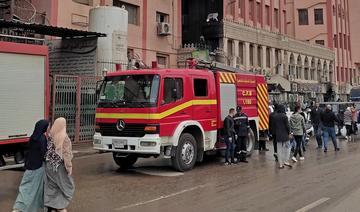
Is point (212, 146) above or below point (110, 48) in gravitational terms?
below

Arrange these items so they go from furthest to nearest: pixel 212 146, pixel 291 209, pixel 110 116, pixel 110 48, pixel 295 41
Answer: pixel 295 41 < pixel 110 48 < pixel 212 146 < pixel 110 116 < pixel 291 209

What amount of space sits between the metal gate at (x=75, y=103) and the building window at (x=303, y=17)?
46.2 m

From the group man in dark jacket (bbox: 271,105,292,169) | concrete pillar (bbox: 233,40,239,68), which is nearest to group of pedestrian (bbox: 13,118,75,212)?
man in dark jacket (bbox: 271,105,292,169)

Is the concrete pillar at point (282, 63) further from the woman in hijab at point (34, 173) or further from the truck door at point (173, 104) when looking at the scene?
the woman in hijab at point (34, 173)

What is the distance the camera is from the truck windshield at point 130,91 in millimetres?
12242

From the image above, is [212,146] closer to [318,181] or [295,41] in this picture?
[318,181]

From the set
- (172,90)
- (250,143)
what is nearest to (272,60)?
(250,143)

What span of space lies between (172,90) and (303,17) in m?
53.4

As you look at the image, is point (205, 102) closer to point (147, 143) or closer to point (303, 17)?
point (147, 143)

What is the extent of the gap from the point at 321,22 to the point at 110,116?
5381cm

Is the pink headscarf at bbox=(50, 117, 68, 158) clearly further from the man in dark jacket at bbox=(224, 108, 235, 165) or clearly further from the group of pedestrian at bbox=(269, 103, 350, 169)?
the group of pedestrian at bbox=(269, 103, 350, 169)

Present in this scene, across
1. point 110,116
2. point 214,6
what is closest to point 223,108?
point 110,116

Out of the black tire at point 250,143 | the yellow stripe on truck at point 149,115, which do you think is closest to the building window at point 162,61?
the black tire at point 250,143

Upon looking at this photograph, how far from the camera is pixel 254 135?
Result: 16.5 meters
